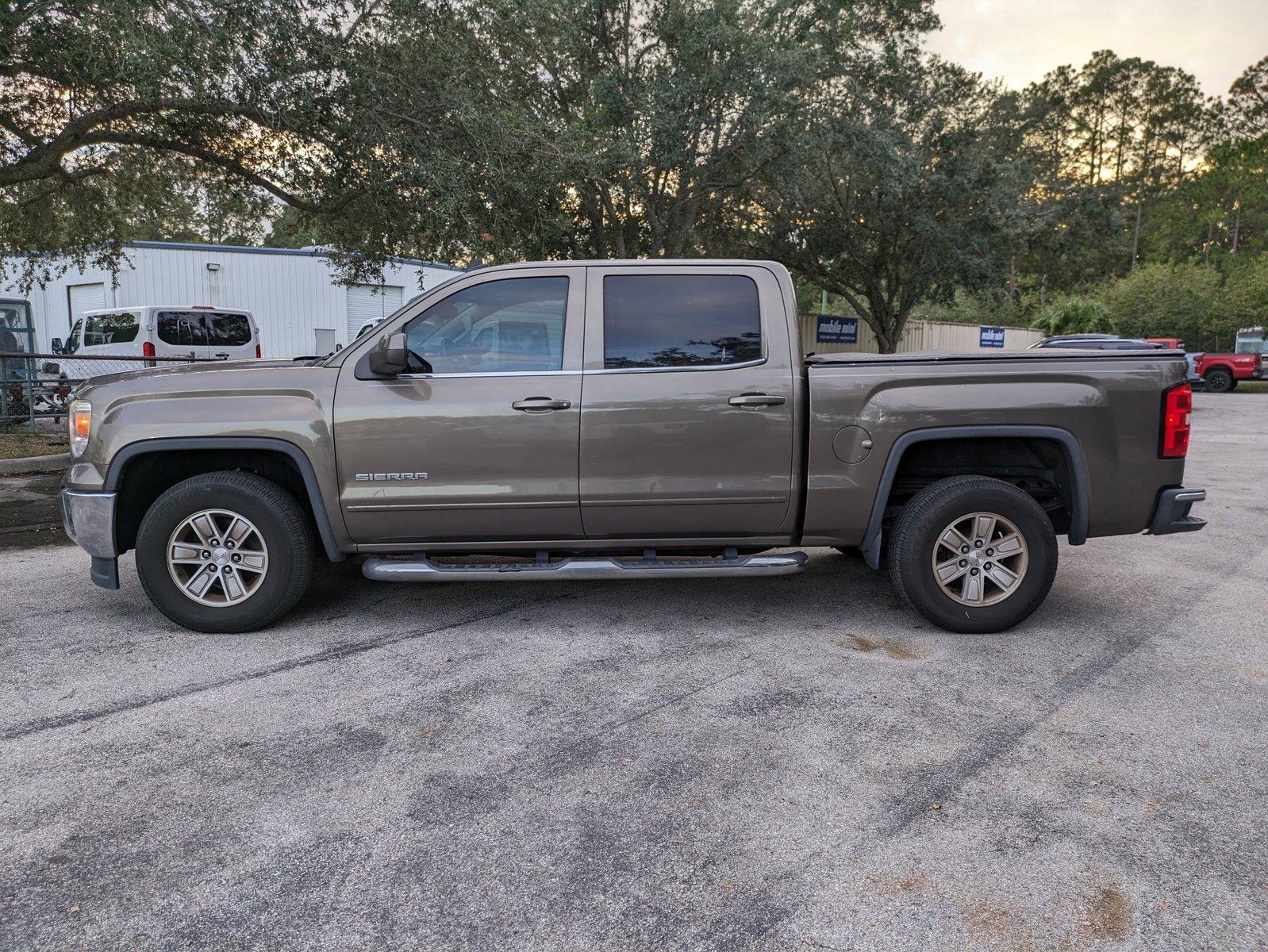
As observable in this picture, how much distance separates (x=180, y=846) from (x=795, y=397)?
3.28m

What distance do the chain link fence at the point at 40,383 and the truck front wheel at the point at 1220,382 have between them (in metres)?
31.4

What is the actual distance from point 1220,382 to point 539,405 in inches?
1308

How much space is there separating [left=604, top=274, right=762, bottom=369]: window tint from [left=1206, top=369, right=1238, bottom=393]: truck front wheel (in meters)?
32.2

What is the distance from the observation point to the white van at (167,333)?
1692 centimetres

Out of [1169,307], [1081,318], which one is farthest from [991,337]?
[1169,307]

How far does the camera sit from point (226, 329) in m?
17.7

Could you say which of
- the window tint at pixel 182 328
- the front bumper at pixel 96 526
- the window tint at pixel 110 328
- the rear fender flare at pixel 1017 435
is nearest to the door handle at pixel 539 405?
the rear fender flare at pixel 1017 435

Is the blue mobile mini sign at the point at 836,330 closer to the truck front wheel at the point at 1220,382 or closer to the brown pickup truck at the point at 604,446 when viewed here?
the truck front wheel at the point at 1220,382

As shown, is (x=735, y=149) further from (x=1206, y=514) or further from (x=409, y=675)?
(x=409, y=675)

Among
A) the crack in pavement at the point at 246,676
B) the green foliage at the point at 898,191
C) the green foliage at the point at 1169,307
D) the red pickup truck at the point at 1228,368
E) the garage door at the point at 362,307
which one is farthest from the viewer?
the green foliage at the point at 1169,307

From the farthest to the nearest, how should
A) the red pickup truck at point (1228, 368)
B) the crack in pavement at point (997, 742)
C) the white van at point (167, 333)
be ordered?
the red pickup truck at point (1228, 368), the white van at point (167, 333), the crack in pavement at point (997, 742)

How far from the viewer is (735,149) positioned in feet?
59.9

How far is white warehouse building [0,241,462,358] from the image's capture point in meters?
25.5

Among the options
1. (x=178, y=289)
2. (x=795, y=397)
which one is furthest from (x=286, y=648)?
(x=178, y=289)
